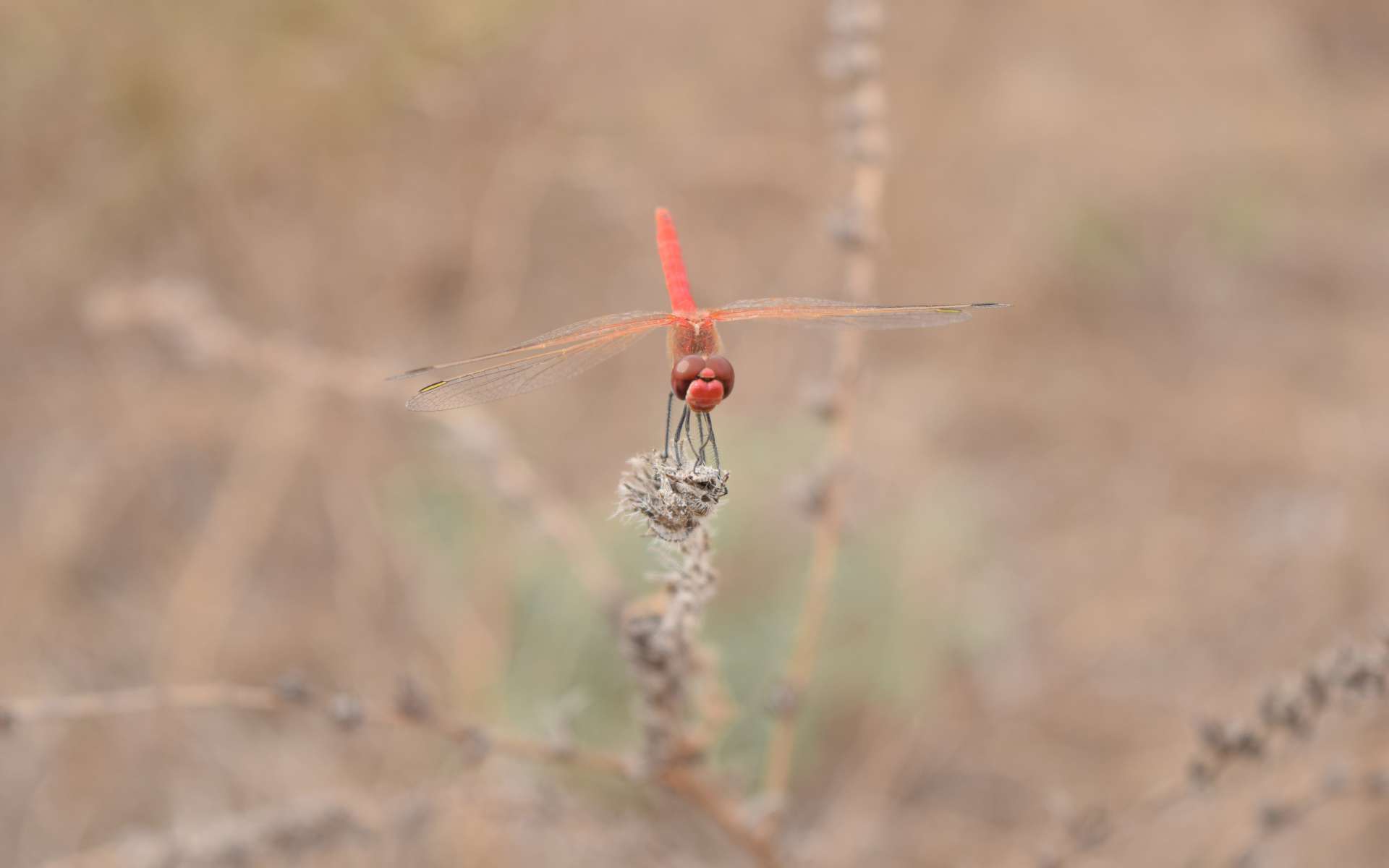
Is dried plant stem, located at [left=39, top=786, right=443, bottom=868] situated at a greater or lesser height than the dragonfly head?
lesser

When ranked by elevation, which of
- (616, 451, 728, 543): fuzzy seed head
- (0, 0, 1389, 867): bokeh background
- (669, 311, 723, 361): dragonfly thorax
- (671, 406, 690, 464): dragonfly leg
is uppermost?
(0, 0, 1389, 867): bokeh background

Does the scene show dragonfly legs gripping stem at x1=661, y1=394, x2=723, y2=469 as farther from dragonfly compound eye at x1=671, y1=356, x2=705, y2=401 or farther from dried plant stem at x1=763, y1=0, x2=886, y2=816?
dried plant stem at x1=763, y1=0, x2=886, y2=816

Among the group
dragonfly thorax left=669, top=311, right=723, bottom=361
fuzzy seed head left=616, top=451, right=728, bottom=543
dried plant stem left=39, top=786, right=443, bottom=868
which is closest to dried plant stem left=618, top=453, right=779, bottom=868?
fuzzy seed head left=616, top=451, right=728, bottom=543

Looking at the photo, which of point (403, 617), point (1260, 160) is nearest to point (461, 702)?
point (403, 617)

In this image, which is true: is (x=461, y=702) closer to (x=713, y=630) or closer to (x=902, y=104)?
(x=713, y=630)

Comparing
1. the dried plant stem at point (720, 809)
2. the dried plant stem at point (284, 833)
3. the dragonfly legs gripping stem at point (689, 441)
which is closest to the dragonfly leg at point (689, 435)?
the dragonfly legs gripping stem at point (689, 441)

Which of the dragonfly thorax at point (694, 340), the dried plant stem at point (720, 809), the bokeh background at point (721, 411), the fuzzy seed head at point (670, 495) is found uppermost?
the bokeh background at point (721, 411)

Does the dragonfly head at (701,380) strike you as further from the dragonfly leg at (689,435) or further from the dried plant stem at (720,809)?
the dried plant stem at (720,809)

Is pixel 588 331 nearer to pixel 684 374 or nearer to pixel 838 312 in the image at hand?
pixel 684 374
